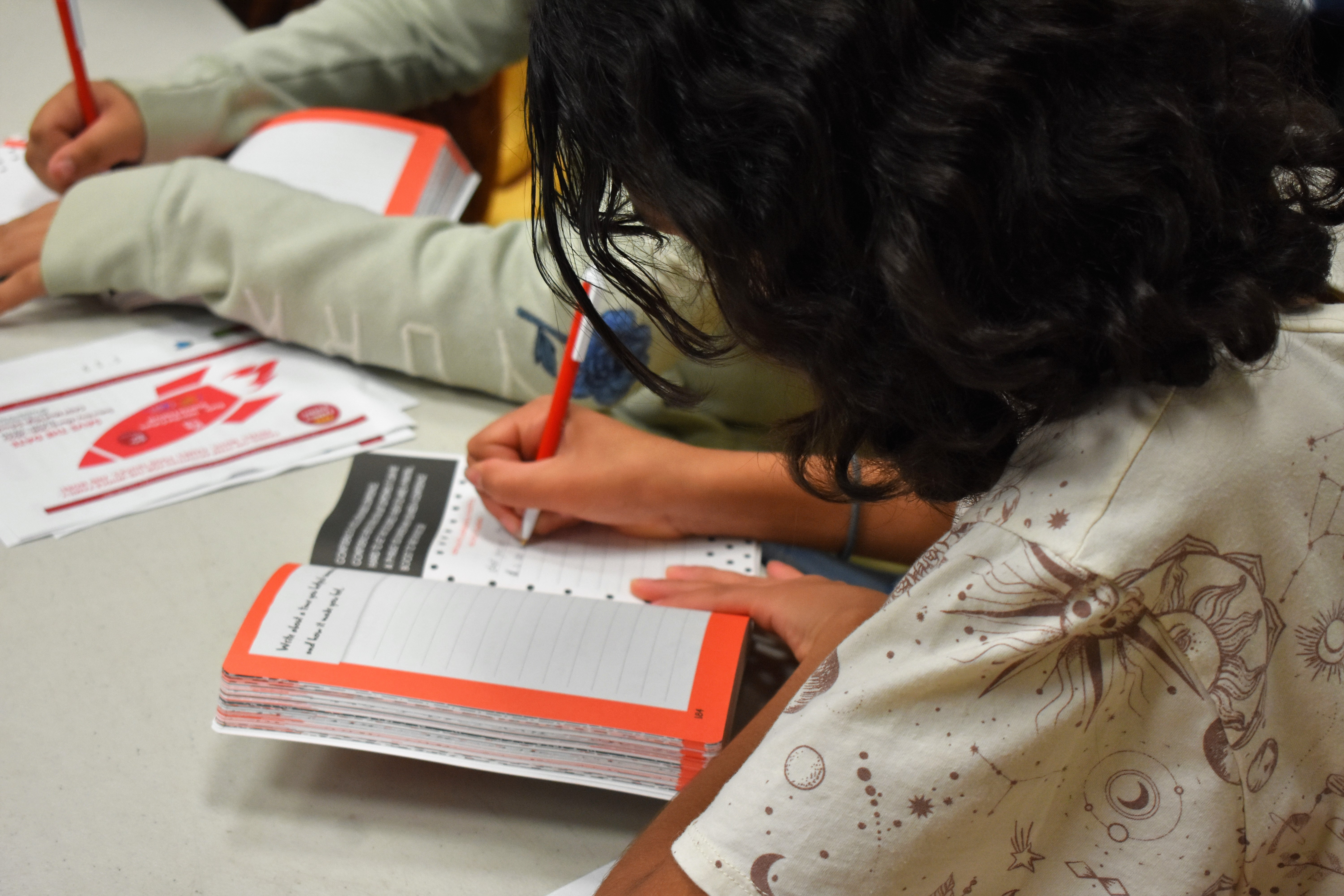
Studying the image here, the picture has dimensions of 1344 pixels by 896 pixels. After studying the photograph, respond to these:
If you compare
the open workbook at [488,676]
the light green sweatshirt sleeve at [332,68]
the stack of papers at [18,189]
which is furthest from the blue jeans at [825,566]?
the stack of papers at [18,189]

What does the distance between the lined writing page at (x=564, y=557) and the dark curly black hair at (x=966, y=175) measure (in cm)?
28

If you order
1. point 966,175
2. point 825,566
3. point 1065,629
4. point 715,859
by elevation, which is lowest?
point 825,566

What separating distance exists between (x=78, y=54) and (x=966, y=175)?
88 centimetres

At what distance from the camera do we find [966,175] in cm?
33

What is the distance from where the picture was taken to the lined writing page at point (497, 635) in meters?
0.51

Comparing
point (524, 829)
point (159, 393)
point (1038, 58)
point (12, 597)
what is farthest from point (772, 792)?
point (159, 393)

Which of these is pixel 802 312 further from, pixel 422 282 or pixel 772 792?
pixel 422 282

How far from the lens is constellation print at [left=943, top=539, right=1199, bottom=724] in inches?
13.9

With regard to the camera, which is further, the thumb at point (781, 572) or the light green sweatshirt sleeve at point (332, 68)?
the light green sweatshirt sleeve at point (332, 68)

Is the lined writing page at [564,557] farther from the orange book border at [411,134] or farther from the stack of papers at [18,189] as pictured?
the stack of papers at [18,189]

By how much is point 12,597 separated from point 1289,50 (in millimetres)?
698

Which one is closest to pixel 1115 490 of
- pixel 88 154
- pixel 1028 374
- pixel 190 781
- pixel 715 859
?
pixel 1028 374

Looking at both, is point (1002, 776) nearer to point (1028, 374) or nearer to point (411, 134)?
point (1028, 374)

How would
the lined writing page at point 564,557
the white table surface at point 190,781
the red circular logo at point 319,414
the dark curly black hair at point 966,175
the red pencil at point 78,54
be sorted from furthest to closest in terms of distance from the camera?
the red pencil at point 78,54 < the red circular logo at point 319,414 < the lined writing page at point 564,557 < the white table surface at point 190,781 < the dark curly black hair at point 966,175
